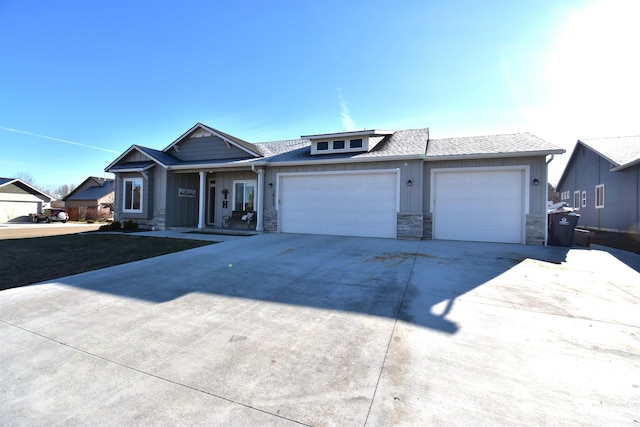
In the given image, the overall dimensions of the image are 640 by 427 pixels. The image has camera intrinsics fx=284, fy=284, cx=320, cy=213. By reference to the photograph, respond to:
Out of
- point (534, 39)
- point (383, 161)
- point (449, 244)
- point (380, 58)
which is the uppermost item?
point (380, 58)

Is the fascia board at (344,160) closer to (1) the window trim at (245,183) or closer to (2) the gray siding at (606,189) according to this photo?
(1) the window trim at (245,183)

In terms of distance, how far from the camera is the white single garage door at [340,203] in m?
10.7

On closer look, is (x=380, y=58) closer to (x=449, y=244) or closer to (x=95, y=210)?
(x=449, y=244)

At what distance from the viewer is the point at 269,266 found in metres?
6.22

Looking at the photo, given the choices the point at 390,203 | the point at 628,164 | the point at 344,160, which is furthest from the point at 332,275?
the point at 628,164

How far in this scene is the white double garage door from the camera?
9797 mm

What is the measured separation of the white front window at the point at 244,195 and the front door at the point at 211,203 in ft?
4.53

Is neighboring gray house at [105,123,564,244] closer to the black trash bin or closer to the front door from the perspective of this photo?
the front door

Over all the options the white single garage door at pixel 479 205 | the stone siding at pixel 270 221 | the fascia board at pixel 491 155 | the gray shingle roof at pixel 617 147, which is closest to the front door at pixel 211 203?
the stone siding at pixel 270 221

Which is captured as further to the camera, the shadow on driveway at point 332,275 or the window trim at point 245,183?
the window trim at point 245,183

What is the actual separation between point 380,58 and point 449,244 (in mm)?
6912

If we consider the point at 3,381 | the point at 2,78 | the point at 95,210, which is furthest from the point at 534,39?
the point at 95,210

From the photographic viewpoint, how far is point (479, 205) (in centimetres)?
1003

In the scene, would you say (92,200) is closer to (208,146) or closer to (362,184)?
(208,146)
